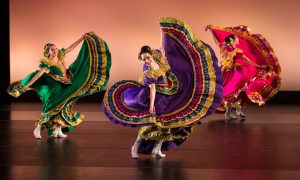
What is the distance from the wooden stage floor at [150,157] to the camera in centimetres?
470

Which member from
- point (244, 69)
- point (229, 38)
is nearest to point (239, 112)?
point (244, 69)

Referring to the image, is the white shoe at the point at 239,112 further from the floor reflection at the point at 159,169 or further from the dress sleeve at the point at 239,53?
the floor reflection at the point at 159,169

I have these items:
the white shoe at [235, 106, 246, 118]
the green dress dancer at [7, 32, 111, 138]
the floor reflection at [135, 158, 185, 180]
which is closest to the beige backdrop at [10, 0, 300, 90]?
the white shoe at [235, 106, 246, 118]

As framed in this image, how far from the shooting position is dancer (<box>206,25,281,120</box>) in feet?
27.3

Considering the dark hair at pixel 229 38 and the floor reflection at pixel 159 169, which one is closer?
the floor reflection at pixel 159 169

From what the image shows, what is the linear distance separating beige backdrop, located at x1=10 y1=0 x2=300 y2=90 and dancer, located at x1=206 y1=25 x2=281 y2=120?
1551mm

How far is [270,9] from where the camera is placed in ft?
34.3

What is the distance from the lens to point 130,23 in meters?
10.7

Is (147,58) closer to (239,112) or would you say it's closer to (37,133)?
(37,133)

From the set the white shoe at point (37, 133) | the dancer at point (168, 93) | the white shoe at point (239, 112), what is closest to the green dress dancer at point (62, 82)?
the white shoe at point (37, 133)

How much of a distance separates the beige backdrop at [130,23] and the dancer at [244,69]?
1551 mm

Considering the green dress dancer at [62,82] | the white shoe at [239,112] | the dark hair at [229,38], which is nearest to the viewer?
the green dress dancer at [62,82]

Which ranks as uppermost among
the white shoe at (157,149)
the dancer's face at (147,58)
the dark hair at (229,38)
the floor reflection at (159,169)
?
the dark hair at (229,38)

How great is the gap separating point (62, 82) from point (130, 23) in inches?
168
